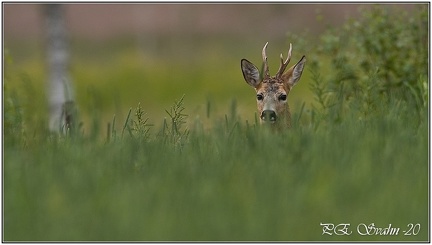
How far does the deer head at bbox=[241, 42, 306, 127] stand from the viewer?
8.54 m

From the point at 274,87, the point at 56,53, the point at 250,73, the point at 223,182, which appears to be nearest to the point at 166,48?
the point at 56,53

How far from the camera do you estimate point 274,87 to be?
8.76m

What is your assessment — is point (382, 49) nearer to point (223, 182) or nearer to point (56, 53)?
point (223, 182)

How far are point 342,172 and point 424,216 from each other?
1.84 ft

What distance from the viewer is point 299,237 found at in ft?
16.4

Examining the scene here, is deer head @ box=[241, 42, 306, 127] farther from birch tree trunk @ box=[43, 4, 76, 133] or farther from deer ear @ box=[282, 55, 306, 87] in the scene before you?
birch tree trunk @ box=[43, 4, 76, 133]

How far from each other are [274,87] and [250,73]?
1.07ft

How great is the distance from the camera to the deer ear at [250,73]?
8.82 metres

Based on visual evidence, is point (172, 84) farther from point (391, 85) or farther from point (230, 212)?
point (230, 212)

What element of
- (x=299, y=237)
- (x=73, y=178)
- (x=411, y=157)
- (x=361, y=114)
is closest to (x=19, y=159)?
(x=73, y=178)

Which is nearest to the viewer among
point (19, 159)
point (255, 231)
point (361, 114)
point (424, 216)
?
point (255, 231)

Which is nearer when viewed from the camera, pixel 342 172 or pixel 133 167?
pixel 342 172

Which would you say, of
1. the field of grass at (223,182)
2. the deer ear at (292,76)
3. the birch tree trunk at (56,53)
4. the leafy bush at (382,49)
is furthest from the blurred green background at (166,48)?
the field of grass at (223,182)

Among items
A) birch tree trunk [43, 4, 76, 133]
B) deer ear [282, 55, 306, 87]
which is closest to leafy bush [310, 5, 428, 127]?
deer ear [282, 55, 306, 87]
